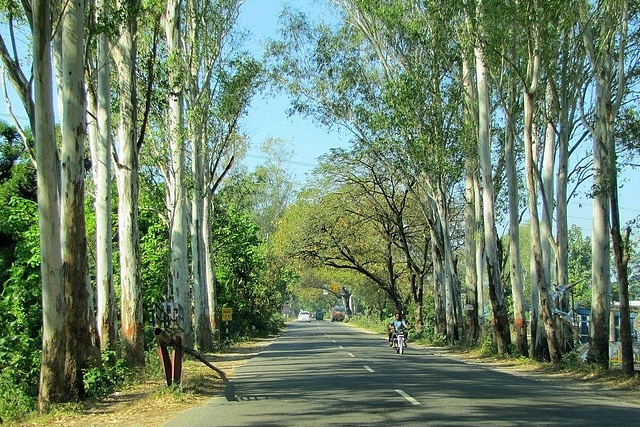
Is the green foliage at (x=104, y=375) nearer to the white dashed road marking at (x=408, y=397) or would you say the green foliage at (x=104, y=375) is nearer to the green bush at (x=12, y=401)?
the green bush at (x=12, y=401)

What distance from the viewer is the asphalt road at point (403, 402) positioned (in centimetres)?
1098

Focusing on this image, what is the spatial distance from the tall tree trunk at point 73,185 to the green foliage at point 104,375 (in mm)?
196

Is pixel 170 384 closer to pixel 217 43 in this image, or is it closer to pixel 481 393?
pixel 481 393

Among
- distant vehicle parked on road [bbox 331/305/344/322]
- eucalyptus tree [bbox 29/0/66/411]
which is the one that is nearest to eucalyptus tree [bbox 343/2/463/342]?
eucalyptus tree [bbox 29/0/66/411]

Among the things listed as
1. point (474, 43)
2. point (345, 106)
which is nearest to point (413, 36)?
point (345, 106)

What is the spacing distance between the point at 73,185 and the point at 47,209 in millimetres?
1484

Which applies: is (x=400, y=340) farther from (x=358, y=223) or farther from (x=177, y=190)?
(x=358, y=223)

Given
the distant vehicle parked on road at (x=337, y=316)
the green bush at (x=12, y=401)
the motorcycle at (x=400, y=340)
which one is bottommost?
the distant vehicle parked on road at (x=337, y=316)

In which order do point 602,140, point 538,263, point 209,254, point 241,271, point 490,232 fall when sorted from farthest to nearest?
point 241,271
point 209,254
point 490,232
point 538,263
point 602,140

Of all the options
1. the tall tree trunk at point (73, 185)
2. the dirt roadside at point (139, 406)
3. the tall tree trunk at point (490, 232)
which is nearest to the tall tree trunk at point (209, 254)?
the tall tree trunk at point (490, 232)

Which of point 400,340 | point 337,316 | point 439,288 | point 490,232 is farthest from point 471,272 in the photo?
point 337,316

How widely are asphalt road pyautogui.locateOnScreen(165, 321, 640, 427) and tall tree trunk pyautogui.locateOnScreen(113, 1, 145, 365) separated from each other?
112 inches

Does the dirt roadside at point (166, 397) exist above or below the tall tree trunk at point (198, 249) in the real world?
below

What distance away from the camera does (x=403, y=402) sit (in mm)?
12898
